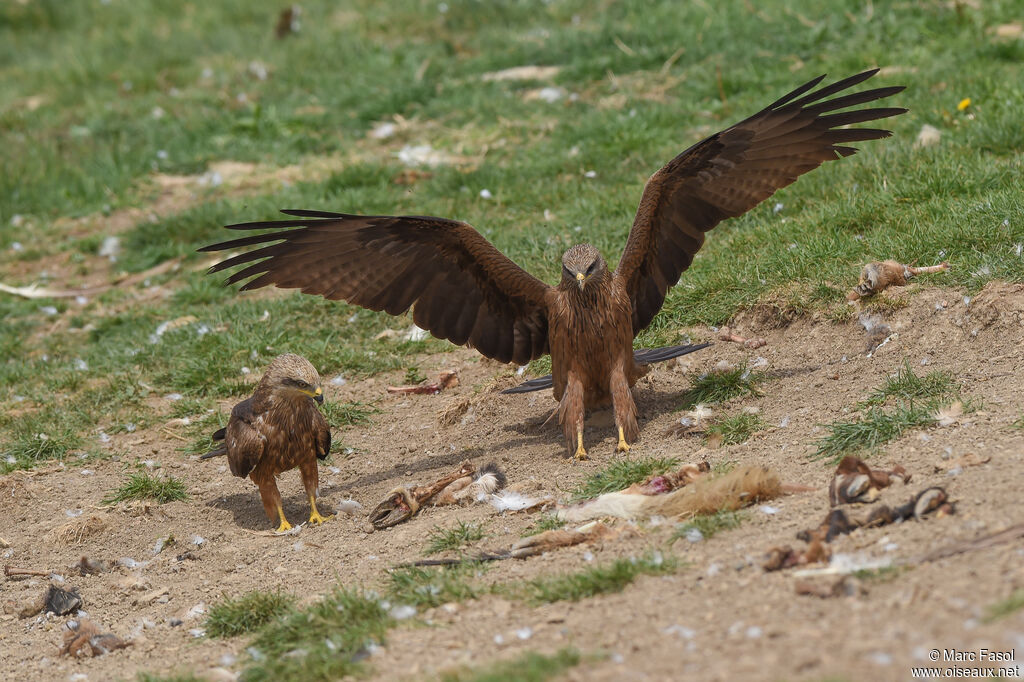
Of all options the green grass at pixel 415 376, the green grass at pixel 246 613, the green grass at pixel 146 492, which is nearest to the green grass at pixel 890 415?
the green grass at pixel 246 613

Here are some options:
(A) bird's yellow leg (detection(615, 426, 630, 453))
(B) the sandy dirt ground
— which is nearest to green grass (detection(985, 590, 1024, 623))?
(B) the sandy dirt ground

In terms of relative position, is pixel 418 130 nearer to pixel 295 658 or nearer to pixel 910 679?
pixel 295 658

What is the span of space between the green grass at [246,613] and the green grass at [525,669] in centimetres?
125

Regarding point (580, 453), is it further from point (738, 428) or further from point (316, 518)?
point (316, 518)

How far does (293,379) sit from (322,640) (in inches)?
74.0

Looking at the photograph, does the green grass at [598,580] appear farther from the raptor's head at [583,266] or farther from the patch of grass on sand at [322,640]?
the raptor's head at [583,266]

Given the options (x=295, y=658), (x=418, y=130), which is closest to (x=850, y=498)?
(x=295, y=658)

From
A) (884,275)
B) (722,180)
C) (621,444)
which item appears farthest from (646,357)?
(884,275)

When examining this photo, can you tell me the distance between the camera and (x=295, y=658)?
13.6ft

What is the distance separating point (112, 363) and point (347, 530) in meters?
3.49

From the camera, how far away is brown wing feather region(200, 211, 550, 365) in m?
6.04

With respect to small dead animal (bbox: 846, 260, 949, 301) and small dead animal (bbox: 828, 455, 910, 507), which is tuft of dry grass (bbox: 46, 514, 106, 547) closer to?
small dead animal (bbox: 828, 455, 910, 507)

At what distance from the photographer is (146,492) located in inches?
→ 253

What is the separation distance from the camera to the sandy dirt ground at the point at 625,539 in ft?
11.6
